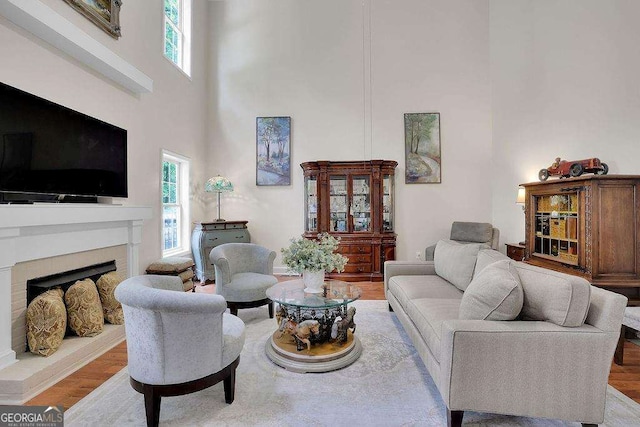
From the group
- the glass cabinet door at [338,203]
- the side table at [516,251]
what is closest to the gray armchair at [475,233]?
the side table at [516,251]

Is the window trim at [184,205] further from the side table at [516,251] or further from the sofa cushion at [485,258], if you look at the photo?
the side table at [516,251]

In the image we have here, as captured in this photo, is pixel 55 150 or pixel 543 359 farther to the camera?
pixel 55 150

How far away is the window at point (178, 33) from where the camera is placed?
15.1 feet

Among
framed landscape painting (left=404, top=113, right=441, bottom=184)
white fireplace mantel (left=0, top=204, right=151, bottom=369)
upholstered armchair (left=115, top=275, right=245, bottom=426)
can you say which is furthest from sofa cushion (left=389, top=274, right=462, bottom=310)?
white fireplace mantel (left=0, top=204, right=151, bottom=369)

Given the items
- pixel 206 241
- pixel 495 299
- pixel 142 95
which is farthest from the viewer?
pixel 206 241


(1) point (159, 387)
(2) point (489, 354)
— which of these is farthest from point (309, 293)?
(2) point (489, 354)

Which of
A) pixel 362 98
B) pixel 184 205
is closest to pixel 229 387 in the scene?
pixel 184 205

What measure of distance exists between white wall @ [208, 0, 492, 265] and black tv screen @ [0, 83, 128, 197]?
2.53 metres

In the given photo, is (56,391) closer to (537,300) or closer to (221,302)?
(221,302)

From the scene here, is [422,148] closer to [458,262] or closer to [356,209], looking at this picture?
[356,209]

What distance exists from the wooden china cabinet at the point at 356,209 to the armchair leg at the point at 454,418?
134 inches

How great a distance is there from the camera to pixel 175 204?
4801mm

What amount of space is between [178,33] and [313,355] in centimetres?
528

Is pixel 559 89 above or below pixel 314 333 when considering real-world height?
above
